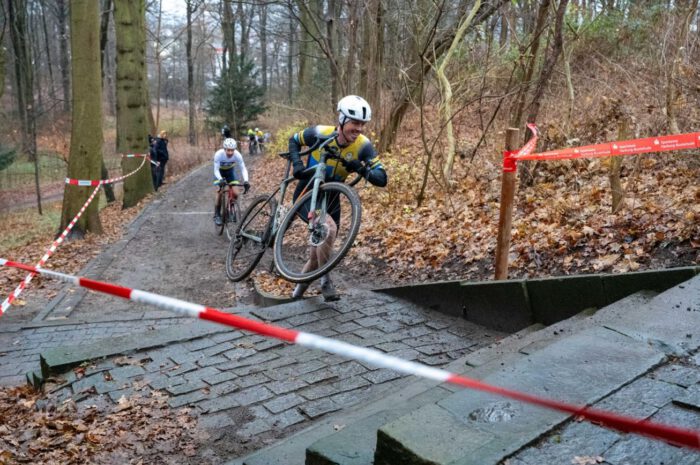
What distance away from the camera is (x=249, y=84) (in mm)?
37719

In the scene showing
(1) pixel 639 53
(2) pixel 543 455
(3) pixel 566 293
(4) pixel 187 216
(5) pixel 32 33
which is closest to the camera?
(2) pixel 543 455

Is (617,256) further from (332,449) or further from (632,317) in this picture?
(332,449)

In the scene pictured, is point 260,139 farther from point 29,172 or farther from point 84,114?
point 84,114

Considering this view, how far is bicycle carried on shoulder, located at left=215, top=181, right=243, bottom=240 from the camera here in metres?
11.8

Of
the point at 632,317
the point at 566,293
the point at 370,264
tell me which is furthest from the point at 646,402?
the point at 370,264

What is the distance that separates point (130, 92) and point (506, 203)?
581 inches

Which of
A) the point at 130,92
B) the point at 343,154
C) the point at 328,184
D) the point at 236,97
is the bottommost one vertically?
the point at 328,184

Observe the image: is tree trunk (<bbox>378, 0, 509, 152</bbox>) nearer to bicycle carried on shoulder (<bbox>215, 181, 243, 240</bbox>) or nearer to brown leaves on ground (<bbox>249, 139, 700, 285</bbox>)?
brown leaves on ground (<bbox>249, 139, 700, 285</bbox>)

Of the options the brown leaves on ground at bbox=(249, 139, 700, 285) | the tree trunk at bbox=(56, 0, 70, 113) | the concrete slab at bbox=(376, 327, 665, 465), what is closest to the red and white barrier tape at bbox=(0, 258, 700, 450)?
the concrete slab at bbox=(376, 327, 665, 465)

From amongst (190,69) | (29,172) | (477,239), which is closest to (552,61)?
(477,239)

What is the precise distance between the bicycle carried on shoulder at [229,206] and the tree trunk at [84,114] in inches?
114

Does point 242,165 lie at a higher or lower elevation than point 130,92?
lower

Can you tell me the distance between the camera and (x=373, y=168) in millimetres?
6082

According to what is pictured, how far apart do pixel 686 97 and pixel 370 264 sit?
16.3ft
